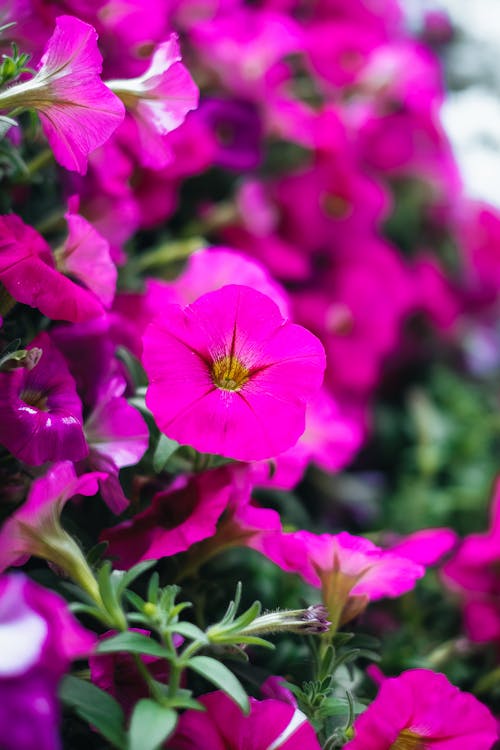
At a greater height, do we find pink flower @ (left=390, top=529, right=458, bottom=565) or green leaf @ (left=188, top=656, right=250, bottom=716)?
green leaf @ (left=188, top=656, right=250, bottom=716)

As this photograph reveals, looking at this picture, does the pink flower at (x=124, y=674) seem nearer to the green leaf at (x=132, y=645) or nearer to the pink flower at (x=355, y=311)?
the green leaf at (x=132, y=645)

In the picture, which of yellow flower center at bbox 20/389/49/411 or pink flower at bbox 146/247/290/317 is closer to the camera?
yellow flower center at bbox 20/389/49/411

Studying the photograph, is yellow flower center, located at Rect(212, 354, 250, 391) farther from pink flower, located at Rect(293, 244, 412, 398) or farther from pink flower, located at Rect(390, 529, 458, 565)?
pink flower, located at Rect(293, 244, 412, 398)

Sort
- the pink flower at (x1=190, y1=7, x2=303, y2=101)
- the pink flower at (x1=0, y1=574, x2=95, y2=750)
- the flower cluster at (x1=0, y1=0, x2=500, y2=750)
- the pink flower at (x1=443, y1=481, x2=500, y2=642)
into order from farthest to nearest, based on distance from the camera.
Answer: the pink flower at (x1=190, y1=7, x2=303, y2=101) → the pink flower at (x1=443, y1=481, x2=500, y2=642) → the flower cluster at (x1=0, y1=0, x2=500, y2=750) → the pink flower at (x1=0, y1=574, x2=95, y2=750)

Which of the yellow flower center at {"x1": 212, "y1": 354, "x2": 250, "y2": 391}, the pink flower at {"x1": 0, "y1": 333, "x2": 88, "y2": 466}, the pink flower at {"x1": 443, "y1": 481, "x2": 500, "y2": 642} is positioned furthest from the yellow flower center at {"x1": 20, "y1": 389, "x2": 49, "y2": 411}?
the pink flower at {"x1": 443, "y1": 481, "x2": 500, "y2": 642}

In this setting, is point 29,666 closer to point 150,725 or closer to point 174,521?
point 150,725

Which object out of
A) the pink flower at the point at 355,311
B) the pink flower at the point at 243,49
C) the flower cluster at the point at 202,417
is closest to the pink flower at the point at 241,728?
the flower cluster at the point at 202,417

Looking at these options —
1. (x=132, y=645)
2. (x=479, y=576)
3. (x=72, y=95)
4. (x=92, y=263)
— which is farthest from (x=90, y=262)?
(x=479, y=576)
